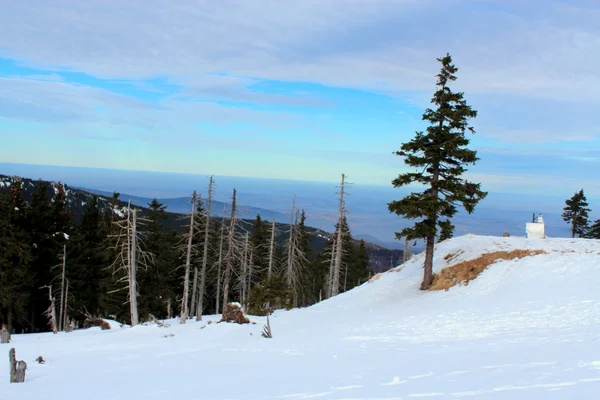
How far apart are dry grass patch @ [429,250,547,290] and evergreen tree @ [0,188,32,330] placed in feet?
99.8

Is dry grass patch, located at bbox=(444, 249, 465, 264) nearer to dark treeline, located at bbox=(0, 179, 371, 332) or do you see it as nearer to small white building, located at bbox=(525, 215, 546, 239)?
small white building, located at bbox=(525, 215, 546, 239)

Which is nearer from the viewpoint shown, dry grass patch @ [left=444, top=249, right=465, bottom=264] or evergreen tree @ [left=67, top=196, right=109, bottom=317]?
dry grass patch @ [left=444, top=249, right=465, bottom=264]

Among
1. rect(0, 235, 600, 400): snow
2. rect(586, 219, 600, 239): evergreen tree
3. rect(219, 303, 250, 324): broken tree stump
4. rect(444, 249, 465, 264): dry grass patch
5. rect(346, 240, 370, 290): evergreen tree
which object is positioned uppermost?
rect(586, 219, 600, 239): evergreen tree

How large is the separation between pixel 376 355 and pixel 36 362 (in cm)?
1211

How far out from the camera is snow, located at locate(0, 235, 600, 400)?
26.3ft

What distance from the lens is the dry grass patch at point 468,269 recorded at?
2301 centimetres

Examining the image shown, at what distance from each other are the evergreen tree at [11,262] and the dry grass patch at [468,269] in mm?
30428

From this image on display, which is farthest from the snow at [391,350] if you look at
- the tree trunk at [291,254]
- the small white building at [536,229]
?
the tree trunk at [291,254]

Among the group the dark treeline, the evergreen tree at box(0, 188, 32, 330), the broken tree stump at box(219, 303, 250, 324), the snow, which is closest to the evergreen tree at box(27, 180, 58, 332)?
the dark treeline

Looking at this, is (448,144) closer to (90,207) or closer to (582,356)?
(582,356)

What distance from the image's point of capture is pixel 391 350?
12.4m

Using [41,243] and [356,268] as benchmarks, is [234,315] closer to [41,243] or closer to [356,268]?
[41,243]

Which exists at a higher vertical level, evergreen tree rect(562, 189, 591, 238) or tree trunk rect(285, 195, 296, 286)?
evergreen tree rect(562, 189, 591, 238)

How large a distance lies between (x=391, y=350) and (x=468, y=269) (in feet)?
44.0
